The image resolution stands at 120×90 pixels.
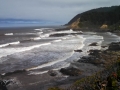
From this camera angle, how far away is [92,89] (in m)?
8.61

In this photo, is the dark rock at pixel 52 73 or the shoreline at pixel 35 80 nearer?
the shoreline at pixel 35 80

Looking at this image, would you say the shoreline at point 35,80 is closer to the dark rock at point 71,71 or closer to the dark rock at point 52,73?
the dark rock at point 52,73

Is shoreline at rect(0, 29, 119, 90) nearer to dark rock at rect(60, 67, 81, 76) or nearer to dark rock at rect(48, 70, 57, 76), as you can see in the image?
dark rock at rect(48, 70, 57, 76)

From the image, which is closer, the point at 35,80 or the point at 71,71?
the point at 35,80

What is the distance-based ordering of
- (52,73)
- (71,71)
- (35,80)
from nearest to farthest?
(35,80), (52,73), (71,71)

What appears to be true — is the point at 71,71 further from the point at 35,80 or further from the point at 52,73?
the point at 35,80

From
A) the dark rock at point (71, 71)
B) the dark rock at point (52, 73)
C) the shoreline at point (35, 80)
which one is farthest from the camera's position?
the dark rock at point (71, 71)

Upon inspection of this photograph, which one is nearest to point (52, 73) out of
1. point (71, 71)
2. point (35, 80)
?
point (71, 71)

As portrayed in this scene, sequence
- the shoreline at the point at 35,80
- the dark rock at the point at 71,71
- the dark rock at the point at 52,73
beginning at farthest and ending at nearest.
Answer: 1. the dark rock at the point at 71,71
2. the dark rock at the point at 52,73
3. the shoreline at the point at 35,80

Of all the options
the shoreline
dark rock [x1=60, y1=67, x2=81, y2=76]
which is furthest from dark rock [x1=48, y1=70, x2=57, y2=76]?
dark rock [x1=60, y1=67, x2=81, y2=76]

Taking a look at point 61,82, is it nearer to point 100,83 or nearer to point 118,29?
point 100,83

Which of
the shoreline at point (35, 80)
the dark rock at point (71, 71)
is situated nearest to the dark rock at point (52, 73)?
the shoreline at point (35, 80)

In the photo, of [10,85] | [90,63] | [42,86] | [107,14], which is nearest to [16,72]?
[10,85]

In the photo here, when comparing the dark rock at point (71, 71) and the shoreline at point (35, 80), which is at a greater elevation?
the dark rock at point (71, 71)
